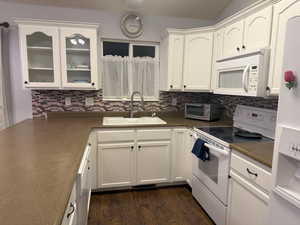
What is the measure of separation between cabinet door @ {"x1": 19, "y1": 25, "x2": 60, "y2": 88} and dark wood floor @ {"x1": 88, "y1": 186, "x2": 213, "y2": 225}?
1.55 metres

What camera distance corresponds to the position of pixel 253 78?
173cm

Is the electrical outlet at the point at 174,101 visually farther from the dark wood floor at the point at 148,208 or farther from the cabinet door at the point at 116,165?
the dark wood floor at the point at 148,208

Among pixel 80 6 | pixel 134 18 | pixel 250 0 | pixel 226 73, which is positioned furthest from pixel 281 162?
pixel 80 6

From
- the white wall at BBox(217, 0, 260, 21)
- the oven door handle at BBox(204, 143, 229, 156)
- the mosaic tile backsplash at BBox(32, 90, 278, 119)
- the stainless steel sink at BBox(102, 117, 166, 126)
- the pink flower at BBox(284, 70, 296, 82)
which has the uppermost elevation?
the white wall at BBox(217, 0, 260, 21)

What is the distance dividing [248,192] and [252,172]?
0.17 meters

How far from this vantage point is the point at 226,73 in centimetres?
219

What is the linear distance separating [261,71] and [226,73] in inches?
20.7

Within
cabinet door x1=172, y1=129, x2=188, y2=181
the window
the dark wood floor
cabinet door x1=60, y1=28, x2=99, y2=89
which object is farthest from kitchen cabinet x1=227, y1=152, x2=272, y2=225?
cabinet door x1=60, y1=28, x2=99, y2=89

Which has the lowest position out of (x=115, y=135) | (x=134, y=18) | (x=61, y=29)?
(x=115, y=135)

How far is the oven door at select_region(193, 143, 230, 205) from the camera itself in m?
1.75

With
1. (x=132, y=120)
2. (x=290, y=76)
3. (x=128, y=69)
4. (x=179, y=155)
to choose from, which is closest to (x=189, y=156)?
(x=179, y=155)

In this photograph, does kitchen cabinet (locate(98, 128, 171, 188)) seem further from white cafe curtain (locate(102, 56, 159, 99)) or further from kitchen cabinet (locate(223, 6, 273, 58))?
kitchen cabinet (locate(223, 6, 273, 58))

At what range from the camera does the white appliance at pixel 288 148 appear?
35.4 inches

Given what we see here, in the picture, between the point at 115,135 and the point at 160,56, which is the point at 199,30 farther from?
the point at 115,135
